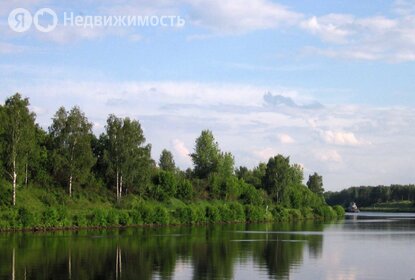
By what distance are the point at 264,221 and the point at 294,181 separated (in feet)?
135

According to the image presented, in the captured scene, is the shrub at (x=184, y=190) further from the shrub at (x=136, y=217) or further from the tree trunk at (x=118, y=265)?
the tree trunk at (x=118, y=265)

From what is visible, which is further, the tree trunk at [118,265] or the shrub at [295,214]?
the shrub at [295,214]

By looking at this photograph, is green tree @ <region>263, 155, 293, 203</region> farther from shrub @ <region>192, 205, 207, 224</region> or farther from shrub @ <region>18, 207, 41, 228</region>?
shrub @ <region>18, 207, 41, 228</region>

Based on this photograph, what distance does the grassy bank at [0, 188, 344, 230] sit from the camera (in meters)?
74.8

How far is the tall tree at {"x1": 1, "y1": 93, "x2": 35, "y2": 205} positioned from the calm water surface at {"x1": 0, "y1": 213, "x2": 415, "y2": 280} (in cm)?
1602

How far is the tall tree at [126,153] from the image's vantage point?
9794 cm

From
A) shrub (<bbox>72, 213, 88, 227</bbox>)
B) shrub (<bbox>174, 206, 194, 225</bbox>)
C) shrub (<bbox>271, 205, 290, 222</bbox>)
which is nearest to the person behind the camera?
shrub (<bbox>72, 213, 88, 227</bbox>)

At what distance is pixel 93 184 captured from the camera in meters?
99.1

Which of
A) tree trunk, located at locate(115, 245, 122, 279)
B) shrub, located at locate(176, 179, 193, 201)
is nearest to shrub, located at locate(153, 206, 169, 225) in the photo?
shrub, located at locate(176, 179, 193, 201)

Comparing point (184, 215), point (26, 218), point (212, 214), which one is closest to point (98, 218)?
point (26, 218)

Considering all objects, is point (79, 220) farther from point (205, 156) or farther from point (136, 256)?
point (205, 156)

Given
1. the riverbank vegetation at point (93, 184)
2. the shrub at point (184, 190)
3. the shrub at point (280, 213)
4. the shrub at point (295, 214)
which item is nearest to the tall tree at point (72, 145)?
the riverbank vegetation at point (93, 184)

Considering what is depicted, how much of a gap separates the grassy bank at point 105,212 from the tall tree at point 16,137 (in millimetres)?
3669

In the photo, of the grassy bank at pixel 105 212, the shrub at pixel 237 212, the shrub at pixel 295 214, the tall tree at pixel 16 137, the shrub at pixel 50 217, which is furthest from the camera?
the shrub at pixel 295 214
